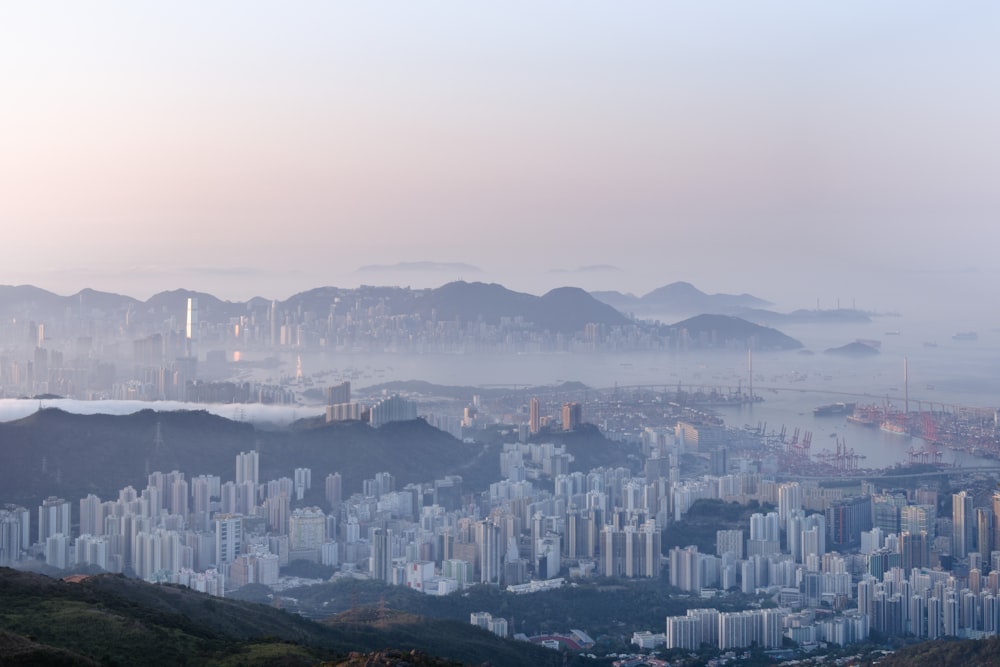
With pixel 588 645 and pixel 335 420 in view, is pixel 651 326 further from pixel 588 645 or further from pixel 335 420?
pixel 588 645

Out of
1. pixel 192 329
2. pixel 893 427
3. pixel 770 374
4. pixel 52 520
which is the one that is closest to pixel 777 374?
pixel 770 374

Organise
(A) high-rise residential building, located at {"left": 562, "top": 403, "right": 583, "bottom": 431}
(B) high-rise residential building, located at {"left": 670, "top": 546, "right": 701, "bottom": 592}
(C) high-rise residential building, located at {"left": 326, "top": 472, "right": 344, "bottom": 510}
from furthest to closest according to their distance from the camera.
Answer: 1. (A) high-rise residential building, located at {"left": 562, "top": 403, "right": 583, "bottom": 431}
2. (C) high-rise residential building, located at {"left": 326, "top": 472, "right": 344, "bottom": 510}
3. (B) high-rise residential building, located at {"left": 670, "top": 546, "right": 701, "bottom": 592}

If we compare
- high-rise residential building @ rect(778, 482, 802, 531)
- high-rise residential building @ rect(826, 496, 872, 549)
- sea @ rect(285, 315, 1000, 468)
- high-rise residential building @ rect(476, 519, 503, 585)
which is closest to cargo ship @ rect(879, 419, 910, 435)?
sea @ rect(285, 315, 1000, 468)

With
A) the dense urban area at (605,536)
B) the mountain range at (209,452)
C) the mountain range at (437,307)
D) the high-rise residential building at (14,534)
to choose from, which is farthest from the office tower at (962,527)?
the mountain range at (437,307)

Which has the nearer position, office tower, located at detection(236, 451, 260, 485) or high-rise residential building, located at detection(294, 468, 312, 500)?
high-rise residential building, located at detection(294, 468, 312, 500)

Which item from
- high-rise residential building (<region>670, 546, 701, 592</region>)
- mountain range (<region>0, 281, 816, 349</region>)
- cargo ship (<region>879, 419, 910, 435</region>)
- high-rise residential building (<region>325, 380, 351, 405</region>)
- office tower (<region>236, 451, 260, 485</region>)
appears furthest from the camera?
mountain range (<region>0, 281, 816, 349</region>)

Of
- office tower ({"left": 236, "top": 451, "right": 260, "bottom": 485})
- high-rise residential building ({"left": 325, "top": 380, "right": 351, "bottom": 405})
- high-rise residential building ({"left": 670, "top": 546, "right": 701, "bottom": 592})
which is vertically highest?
high-rise residential building ({"left": 325, "top": 380, "right": 351, "bottom": 405})

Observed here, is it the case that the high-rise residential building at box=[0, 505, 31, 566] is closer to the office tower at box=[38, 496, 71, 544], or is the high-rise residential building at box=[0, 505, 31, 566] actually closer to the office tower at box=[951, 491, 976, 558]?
the office tower at box=[38, 496, 71, 544]
